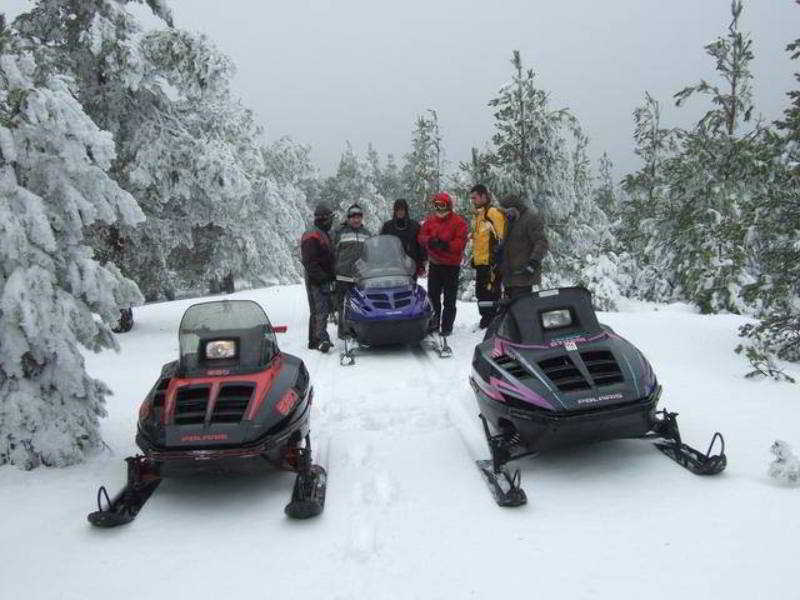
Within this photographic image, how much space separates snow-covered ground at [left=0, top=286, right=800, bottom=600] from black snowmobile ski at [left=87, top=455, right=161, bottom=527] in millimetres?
76

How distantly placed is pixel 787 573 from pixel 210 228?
1352 centimetres

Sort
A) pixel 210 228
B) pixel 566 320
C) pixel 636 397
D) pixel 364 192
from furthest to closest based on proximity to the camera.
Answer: pixel 364 192 < pixel 210 228 < pixel 566 320 < pixel 636 397

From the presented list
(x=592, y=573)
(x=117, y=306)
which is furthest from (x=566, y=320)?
(x=117, y=306)

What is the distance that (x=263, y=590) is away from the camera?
12.9 feet

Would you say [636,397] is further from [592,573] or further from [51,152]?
[51,152]

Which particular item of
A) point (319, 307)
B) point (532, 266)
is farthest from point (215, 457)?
point (319, 307)

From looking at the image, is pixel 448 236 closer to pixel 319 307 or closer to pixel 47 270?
pixel 319 307

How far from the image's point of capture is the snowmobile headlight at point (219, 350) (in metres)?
5.84

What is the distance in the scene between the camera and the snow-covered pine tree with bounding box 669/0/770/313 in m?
13.8

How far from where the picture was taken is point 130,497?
5188 millimetres

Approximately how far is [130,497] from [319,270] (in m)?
5.61

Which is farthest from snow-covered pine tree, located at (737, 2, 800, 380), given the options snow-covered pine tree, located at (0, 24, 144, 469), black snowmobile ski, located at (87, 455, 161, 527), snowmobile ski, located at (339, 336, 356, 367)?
snow-covered pine tree, located at (0, 24, 144, 469)

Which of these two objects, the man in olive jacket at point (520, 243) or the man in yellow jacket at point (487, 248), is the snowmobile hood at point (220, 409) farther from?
the man in yellow jacket at point (487, 248)

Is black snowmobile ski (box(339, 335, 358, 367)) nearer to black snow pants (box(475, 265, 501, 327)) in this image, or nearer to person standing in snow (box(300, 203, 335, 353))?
→ person standing in snow (box(300, 203, 335, 353))
